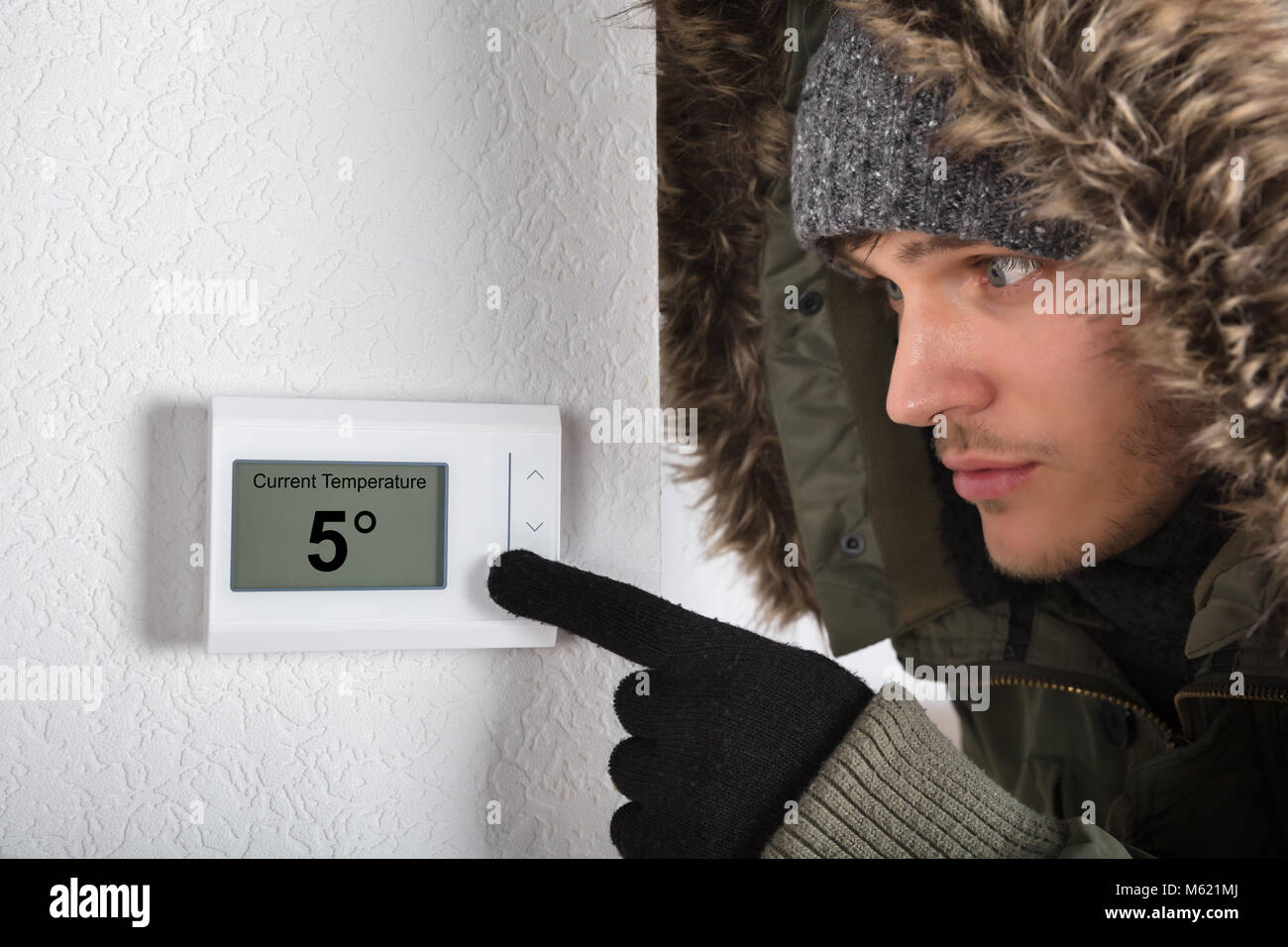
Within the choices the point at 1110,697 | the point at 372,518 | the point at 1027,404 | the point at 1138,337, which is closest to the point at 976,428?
the point at 1027,404

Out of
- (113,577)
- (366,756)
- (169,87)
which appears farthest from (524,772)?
(169,87)

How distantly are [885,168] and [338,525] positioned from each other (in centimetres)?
36

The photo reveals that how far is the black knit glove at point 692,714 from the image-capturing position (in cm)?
42

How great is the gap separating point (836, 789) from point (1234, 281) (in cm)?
31

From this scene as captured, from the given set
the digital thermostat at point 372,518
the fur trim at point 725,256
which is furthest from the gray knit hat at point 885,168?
the digital thermostat at point 372,518

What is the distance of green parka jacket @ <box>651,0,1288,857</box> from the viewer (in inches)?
16.4

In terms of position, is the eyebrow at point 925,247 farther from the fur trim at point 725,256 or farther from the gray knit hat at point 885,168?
the fur trim at point 725,256

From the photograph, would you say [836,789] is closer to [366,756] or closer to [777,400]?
[366,756]

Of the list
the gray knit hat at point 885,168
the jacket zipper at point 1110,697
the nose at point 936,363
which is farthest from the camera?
the jacket zipper at point 1110,697

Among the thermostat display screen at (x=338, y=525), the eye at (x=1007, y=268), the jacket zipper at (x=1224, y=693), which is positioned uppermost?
the eye at (x=1007, y=268)

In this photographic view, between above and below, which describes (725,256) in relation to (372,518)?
above

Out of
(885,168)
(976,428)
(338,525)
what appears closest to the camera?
(338,525)

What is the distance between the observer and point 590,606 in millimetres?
422

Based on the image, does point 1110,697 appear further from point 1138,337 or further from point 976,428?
point 1138,337
